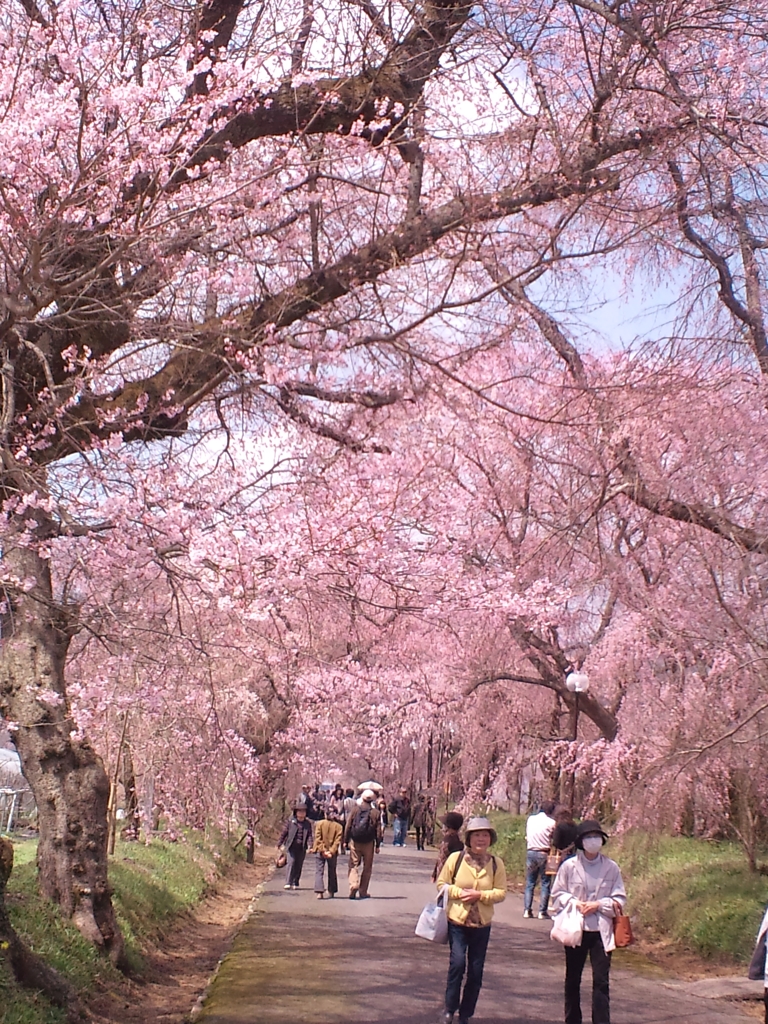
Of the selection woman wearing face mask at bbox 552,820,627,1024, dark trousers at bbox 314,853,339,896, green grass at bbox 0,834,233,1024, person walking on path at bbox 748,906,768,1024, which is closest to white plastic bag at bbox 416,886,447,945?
woman wearing face mask at bbox 552,820,627,1024

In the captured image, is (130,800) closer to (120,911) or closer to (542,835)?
(542,835)

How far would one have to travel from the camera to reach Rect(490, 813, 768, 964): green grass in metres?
13.2

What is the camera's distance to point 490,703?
2738 cm

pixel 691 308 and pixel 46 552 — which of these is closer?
pixel 46 552

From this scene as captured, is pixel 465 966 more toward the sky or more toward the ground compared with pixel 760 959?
more toward the ground

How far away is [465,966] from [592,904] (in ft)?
4.06

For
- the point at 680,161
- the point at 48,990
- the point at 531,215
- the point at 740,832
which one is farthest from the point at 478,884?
the point at 740,832

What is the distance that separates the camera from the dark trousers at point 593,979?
7.74 metres

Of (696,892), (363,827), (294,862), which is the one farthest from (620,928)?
(294,862)

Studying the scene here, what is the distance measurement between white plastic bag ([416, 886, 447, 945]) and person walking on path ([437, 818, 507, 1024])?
5cm

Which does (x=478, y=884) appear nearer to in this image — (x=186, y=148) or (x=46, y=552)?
(x=46, y=552)

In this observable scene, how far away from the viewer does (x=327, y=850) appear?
19000mm

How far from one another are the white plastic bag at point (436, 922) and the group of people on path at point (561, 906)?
52 mm

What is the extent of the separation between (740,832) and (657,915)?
5.87ft
